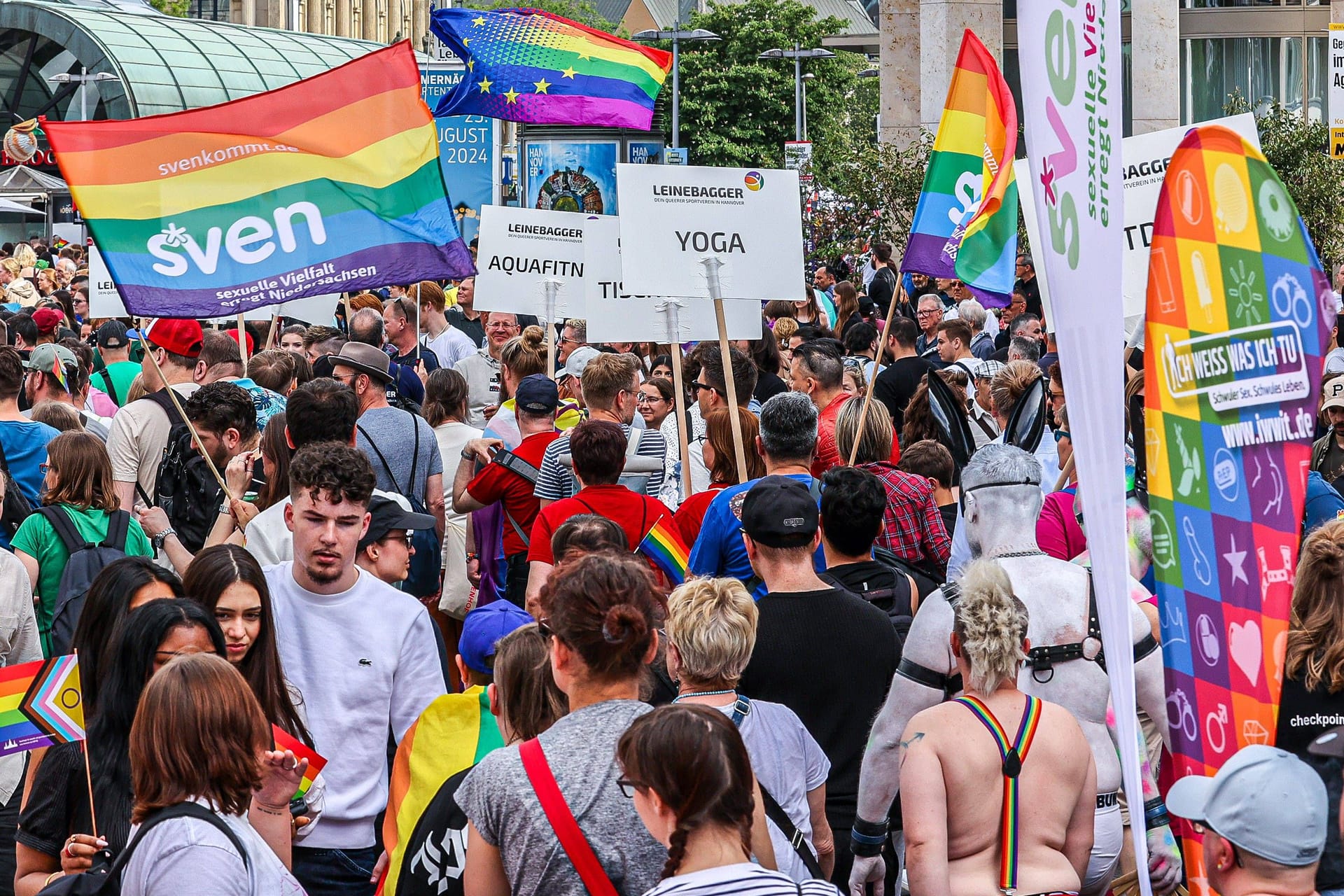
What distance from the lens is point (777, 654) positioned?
4945mm

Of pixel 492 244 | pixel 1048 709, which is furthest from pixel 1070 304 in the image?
pixel 492 244

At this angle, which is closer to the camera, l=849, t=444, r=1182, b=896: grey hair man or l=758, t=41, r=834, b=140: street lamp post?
l=849, t=444, r=1182, b=896: grey hair man

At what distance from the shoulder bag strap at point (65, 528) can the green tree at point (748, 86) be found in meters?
53.5

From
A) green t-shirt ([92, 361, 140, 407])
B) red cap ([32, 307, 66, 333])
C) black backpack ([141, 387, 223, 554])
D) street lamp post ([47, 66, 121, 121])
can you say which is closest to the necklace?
black backpack ([141, 387, 223, 554])

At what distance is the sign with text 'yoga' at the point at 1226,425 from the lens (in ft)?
9.70

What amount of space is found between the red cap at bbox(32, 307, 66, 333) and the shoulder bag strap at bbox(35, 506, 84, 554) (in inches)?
255

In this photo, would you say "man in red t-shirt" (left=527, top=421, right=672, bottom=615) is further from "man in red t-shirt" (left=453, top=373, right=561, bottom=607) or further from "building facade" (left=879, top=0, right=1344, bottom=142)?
"building facade" (left=879, top=0, right=1344, bottom=142)

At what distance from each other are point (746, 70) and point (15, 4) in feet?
80.2

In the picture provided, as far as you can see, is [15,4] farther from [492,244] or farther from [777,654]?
[777,654]

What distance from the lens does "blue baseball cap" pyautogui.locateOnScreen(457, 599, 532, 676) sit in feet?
15.5

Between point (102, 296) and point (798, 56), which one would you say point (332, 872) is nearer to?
point (102, 296)

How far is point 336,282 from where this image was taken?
810 cm

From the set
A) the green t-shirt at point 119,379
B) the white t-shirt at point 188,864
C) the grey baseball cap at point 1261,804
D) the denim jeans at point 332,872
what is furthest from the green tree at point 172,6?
the grey baseball cap at point 1261,804

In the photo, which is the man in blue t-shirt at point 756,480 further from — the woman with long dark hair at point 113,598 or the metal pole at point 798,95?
the metal pole at point 798,95
